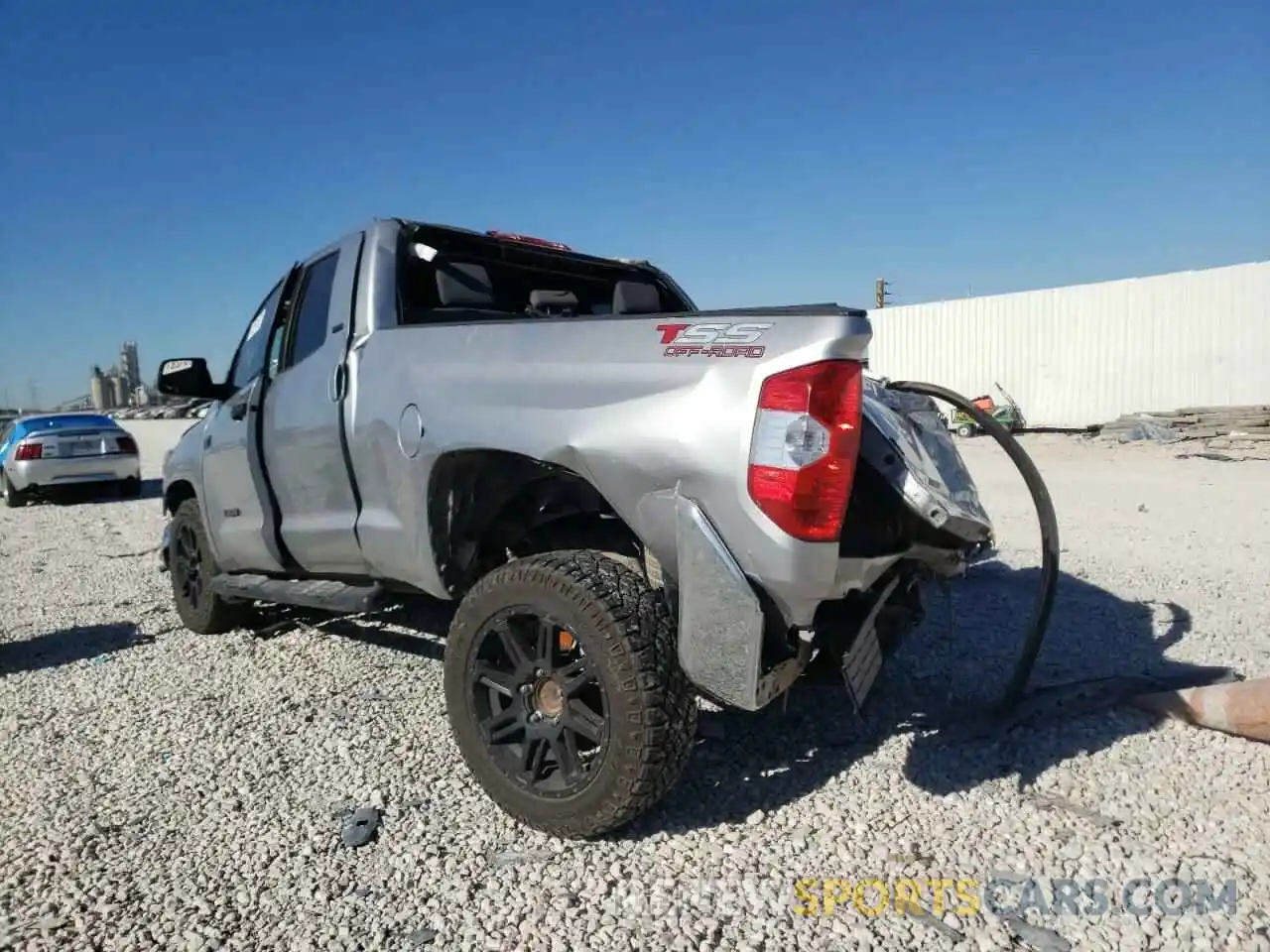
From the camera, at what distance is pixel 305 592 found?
13.7ft

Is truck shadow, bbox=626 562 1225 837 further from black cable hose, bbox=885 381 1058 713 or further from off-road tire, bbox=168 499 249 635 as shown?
off-road tire, bbox=168 499 249 635

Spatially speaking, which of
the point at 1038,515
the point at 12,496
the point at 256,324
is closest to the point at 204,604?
the point at 256,324

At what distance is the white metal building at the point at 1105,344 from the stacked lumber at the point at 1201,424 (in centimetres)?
121

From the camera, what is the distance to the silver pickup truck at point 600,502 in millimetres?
2408

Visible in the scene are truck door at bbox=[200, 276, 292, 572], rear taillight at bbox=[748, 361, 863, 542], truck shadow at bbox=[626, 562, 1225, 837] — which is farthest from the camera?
truck door at bbox=[200, 276, 292, 572]

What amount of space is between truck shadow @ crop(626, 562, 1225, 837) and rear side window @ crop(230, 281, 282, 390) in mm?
3117

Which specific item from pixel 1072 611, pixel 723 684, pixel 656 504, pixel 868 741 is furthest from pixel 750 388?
pixel 1072 611

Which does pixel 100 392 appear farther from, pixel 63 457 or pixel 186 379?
pixel 186 379

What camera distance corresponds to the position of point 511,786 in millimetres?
2869

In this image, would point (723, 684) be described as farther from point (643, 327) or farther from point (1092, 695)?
point (1092, 695)

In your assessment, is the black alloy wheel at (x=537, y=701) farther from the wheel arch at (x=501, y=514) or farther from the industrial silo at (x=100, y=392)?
the industrial silo at (x=100, y=392)

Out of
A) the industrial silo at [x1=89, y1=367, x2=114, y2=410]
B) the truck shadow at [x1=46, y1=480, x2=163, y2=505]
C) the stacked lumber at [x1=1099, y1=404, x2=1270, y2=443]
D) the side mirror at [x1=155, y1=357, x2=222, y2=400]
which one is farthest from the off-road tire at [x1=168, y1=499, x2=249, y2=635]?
the industrial silo at [x1=89, y1=367, x2=114, y2=410]

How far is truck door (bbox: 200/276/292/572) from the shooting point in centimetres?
450

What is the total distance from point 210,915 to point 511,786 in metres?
0.92
